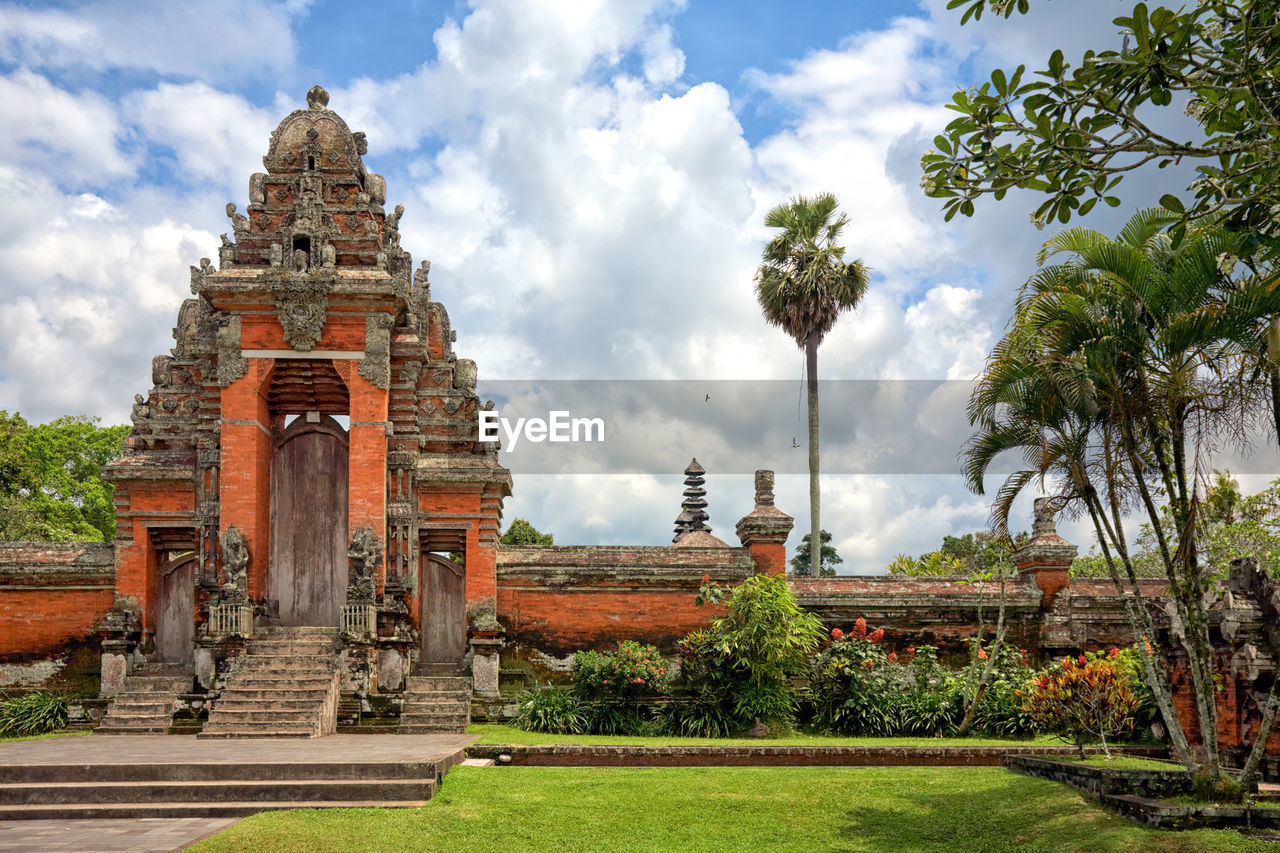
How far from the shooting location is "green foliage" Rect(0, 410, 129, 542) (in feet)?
98.6

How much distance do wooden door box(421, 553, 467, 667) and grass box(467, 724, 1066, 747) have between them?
107 inches

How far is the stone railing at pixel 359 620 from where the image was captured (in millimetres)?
15914

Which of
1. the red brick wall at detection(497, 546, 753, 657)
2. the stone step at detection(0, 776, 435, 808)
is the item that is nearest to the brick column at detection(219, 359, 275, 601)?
the red brick wall at detection(497, 546, 753, 657)

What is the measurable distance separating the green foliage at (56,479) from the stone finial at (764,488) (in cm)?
2152

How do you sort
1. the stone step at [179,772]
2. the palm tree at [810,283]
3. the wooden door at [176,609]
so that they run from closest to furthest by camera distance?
1. the stone step at [179,772]
2. the wooden door at [176,609]
3. the palm tree at [810,283]

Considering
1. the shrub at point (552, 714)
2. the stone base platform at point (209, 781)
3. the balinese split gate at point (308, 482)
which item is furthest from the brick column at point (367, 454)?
the stone base platform at point (209, 781)

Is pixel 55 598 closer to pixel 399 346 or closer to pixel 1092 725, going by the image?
pixel 399 346

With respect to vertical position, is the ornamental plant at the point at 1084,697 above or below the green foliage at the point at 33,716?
above

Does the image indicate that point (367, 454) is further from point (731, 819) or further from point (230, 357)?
point (731, 819)

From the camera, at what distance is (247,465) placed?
1661cm

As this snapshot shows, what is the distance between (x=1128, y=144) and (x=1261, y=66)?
0.79 meters

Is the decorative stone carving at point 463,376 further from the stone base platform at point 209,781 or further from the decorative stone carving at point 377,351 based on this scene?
the stone base platform at point 209,781

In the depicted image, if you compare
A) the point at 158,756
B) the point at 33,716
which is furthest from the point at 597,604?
the point at 33,716

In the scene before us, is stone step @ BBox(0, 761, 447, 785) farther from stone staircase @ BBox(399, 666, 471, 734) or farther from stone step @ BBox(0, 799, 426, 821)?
stone staircase @ BBox(399, 666, 471, 734)
